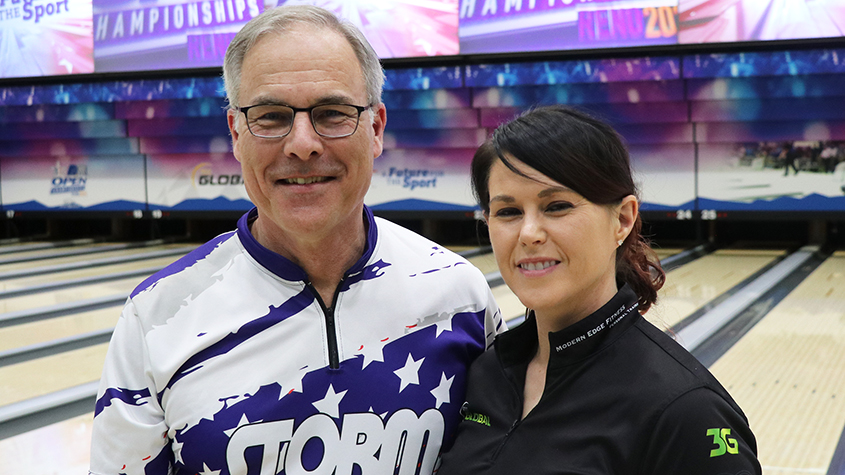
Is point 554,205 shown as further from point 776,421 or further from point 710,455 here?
point 776,421

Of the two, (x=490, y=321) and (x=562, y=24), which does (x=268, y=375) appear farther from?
(x=562, y=24)

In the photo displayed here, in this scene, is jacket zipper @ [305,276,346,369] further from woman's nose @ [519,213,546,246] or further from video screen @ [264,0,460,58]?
video screen @ [264,0,460,58]

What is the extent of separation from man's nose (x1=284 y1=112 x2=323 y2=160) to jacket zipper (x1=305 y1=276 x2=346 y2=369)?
7.4 inches

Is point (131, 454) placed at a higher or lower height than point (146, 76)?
lower

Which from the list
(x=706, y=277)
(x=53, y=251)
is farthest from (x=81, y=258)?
(x=706, y=277)

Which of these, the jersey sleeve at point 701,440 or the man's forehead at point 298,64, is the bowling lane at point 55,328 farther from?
the jersey sleeve at point 701,440

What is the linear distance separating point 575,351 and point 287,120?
1.54 ft

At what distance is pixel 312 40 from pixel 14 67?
6450 millimetres

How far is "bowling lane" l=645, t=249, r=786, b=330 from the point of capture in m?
3.37

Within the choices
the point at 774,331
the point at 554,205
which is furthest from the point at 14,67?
the point at 554,205

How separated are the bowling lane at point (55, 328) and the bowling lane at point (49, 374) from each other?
242mm

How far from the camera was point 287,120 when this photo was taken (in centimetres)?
97

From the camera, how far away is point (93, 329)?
3244 millimetres

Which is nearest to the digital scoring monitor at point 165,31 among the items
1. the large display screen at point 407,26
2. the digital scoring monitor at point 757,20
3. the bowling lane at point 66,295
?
the large display screen at point 407,26
